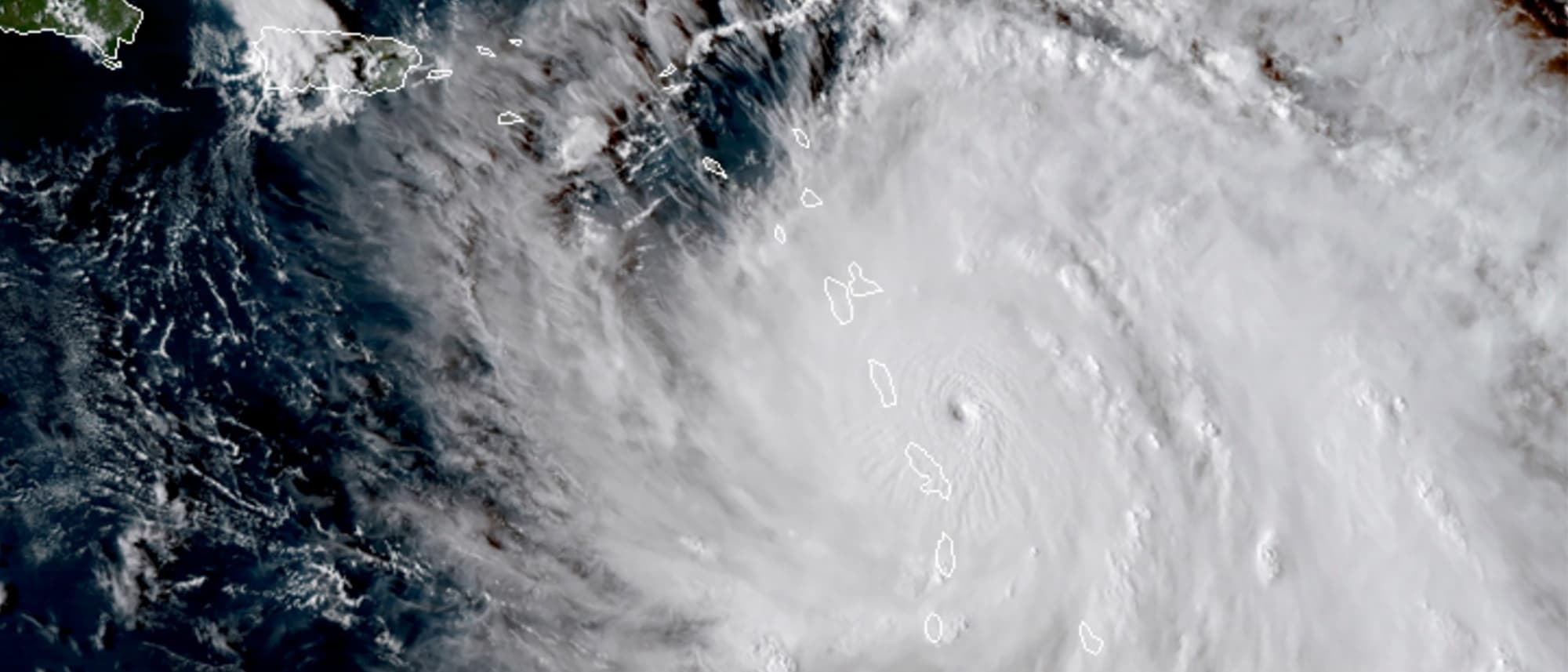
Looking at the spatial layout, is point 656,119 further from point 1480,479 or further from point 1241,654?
point 1480,479

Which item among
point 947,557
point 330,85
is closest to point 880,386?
point 947,557

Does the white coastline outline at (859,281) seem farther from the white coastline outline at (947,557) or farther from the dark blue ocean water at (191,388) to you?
the white coastline outline at (947,557)

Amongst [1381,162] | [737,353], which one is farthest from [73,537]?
[1381,162]

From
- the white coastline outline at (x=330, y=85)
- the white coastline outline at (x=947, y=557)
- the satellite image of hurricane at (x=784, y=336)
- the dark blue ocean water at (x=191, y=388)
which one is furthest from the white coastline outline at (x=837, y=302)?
the white coastline outline at (x=330, y=85)

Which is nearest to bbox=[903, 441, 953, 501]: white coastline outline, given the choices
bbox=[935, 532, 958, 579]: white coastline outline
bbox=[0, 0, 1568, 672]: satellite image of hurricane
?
bbox=[0, 0, 1568, 672]: satellite image of hurricane

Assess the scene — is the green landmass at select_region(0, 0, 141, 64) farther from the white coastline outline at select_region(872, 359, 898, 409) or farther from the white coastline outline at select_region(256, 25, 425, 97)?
the white coastline outline at select_region(872, 359, 898, 409)

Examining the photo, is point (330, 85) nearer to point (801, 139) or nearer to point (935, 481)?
point (801, 139)
